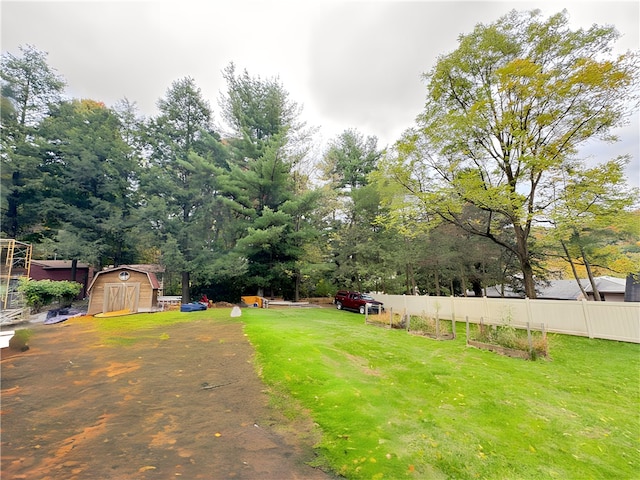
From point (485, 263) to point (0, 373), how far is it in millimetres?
24804

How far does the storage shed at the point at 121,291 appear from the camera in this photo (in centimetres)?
1658

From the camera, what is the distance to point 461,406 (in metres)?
4.75

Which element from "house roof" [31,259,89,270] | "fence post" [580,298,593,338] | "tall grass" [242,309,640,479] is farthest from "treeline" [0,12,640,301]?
"tall grass" [242,309,640,479]

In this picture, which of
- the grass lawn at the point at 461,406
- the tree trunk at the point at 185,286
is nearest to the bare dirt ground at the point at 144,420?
the grass lawn at the point at 461,406

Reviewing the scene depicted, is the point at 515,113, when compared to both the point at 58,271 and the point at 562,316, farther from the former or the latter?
the point at 58,271

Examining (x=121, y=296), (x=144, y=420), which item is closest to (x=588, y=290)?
(x=144, y=420)

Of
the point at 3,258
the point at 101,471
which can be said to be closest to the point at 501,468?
the point at 101,471

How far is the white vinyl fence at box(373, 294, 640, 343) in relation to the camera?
877 centimetres

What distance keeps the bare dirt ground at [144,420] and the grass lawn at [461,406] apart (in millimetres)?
559

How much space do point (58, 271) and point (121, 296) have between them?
13931 millimetres

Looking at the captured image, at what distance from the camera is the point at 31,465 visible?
3049 millimetres

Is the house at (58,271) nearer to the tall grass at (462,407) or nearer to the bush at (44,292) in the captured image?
the bush at (44,292)

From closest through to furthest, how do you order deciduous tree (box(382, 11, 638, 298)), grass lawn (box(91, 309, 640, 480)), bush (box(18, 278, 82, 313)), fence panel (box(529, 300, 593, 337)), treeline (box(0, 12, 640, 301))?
grass lawn (box(91, 309, 640, 480)) < fence panel (box(529, 300, 593, 337)) < deciduous tree (box(382, 11, 638, 298)) < treeline (box(0, 12, 640, 301)) < bush (box(18, 278, 82, 313))

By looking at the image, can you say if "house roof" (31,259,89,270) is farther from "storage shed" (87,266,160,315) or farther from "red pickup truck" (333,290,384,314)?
"red pickup truck" (333,290,384,314)
